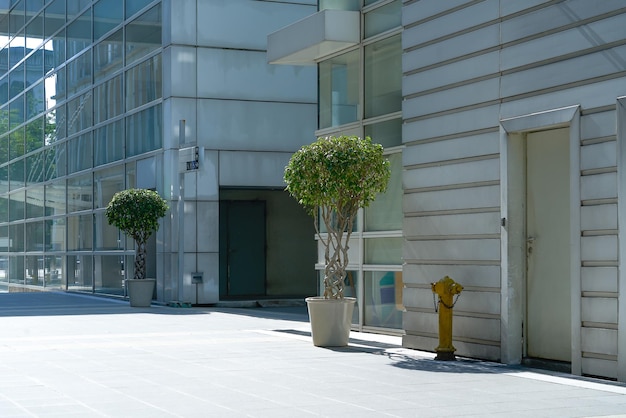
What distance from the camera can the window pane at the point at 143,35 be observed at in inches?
1072

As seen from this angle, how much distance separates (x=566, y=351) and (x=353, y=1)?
25.5ft

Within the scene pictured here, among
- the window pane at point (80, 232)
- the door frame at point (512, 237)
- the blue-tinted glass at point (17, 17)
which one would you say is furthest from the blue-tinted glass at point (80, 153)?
the door frame at point (512, 237)

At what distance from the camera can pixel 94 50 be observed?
3247 centimetres

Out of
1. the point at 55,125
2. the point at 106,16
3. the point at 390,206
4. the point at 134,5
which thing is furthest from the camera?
the point at 55,125

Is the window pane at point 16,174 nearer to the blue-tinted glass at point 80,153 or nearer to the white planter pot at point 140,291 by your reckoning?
the blue-tinted glass at point 80,153

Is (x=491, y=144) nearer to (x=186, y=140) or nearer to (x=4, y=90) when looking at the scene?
(x=186, y=140)

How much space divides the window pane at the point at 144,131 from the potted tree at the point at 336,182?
495 inches

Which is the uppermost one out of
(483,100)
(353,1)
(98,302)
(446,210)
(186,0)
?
(186,0)

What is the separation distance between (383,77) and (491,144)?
13.0 feet

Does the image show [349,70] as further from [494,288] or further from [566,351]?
[566,351]

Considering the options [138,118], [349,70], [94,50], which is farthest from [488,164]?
[94,50]

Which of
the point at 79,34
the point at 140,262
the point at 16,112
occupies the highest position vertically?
the point at 79,34

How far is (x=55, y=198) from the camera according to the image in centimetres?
3694

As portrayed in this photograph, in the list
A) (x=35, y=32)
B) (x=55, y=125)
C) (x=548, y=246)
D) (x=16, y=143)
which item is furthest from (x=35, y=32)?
(x=548, y=246)
